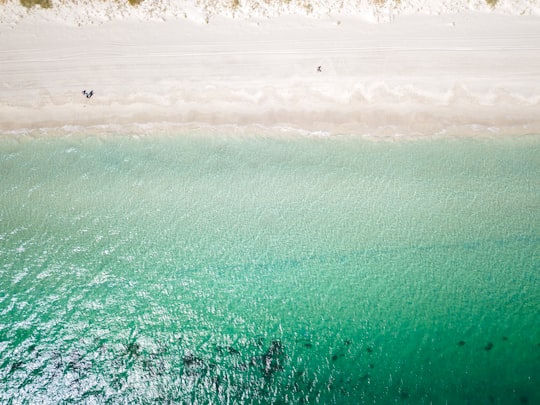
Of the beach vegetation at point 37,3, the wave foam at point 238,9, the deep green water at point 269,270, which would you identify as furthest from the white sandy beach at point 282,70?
the deep green water at point 269,270

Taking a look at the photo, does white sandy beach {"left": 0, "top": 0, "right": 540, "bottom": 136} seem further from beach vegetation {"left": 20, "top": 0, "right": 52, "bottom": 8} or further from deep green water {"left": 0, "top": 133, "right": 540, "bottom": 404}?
deep green water {"left": 0, "top": 133, "right": 540, "bottom": 404}

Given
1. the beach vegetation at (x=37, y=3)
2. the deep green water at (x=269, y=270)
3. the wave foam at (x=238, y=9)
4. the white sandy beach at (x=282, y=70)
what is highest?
the beach vegetation at (x=37, y=3)

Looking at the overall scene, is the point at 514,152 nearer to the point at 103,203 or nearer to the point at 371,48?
the point at 371,48

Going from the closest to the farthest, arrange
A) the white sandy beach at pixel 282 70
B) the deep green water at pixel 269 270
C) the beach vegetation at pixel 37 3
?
1. the deep green water at pixel 269 270
2. the beach vegetation at pixel 37 3
3. the white sandy beach at pixel 282 70

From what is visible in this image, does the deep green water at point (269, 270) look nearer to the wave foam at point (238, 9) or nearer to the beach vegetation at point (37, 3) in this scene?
the wave foam at point (238, 9)

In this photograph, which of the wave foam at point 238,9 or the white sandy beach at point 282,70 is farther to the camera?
the white sandy beach at point 282,70

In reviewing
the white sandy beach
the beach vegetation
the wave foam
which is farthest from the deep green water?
the beach vegetation

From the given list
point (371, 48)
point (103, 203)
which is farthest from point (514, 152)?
point (103, 203)
